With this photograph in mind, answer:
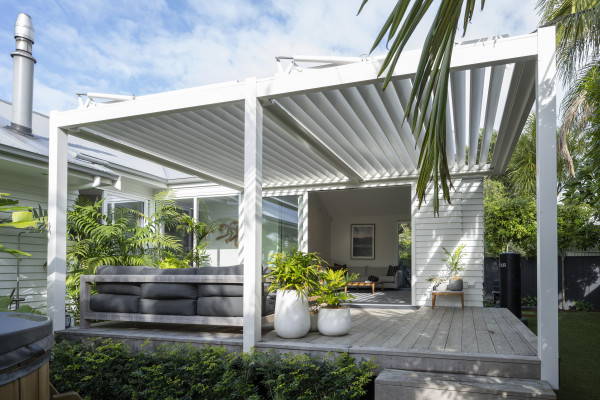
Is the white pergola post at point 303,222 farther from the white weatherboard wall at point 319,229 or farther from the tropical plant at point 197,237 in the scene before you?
the white weatherboard wall at point 319,229

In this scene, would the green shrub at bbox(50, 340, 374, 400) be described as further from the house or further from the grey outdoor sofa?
the grey outdoor sofa

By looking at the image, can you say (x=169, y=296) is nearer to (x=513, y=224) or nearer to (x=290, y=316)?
(x=290, y=316)

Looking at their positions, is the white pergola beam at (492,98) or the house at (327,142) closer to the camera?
the house at (327,142)

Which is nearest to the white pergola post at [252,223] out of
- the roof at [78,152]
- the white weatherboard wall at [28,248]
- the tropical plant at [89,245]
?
the tropical plant at [89,245]

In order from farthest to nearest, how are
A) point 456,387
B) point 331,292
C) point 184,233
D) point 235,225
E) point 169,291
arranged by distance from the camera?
point 235,225, point 184,233, point 169,291, point 331,292, point 456,387

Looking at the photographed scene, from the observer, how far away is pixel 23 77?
8.59 metres

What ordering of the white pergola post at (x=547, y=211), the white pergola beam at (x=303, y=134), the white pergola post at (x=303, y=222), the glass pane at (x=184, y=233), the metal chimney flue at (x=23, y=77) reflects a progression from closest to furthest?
the white pergola post at (x=547, y=211), the white pergola beam at (x=303, y=134), the metal chimney flue at (x=23, y=77), the white pergola post at (x=303, y=222), the glass pane at (x=184, y=233)

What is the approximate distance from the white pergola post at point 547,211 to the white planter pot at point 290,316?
212cm

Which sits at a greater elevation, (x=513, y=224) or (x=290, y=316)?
(x=513, y=224)

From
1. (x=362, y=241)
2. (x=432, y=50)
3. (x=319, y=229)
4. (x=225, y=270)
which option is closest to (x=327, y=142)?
(x=225, y=270)

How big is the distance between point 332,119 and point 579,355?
4.91 m

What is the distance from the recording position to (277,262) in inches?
194

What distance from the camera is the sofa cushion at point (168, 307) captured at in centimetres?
521

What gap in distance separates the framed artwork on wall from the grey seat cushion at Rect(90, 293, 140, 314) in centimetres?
1047
